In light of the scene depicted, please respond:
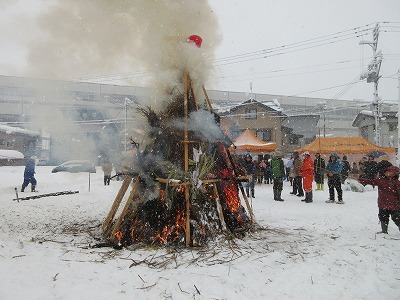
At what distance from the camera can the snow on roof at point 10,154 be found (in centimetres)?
2930

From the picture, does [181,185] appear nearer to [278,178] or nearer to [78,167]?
[278,178]

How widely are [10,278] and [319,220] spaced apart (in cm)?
676

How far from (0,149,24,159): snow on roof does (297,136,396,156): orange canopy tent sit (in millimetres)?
28056

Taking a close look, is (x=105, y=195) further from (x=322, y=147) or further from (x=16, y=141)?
(x=16, y=141)

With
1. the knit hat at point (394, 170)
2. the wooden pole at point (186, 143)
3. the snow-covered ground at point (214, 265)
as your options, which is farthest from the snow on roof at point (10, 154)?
the knit hat at point (394, 170)

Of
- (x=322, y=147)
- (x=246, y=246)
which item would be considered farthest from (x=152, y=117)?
(x=322, y=147)

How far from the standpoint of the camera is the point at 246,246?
538 centimetres

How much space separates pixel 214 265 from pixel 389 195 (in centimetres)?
413

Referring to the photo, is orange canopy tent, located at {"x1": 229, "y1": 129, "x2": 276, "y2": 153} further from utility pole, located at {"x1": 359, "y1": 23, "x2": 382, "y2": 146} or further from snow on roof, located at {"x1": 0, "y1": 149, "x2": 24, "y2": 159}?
snow on roof, located at {"x1": 0, "y1": 149, "x2": 24, "y2": 159}

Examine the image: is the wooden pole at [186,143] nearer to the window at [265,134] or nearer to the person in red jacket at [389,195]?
the person in red jacket at [389,195]

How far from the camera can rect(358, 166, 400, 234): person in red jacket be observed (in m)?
5.96

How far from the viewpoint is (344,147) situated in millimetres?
19625

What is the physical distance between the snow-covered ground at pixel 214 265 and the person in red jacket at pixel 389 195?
0.41 m

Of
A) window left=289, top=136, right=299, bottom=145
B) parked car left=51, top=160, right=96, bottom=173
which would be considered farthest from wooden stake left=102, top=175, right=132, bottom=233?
window left=289, top=136, right=299, bottom=145
